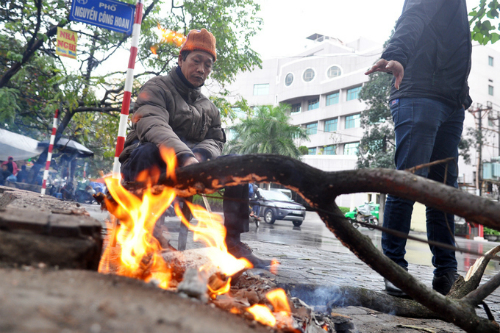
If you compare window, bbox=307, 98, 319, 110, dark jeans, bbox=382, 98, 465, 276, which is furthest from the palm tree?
dark jeans, bbox=382, 98, 465, 276

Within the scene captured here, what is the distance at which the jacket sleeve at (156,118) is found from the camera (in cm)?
234

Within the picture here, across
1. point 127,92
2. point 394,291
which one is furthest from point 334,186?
point 127,92

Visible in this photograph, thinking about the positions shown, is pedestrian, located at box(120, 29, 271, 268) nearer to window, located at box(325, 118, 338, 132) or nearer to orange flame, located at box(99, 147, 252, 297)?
orange flame, located at box(99, 147, 252, 297)

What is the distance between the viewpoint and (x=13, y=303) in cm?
82

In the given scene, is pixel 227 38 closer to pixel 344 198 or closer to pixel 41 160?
pixel 41 160

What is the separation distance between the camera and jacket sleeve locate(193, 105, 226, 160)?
10.3 feet

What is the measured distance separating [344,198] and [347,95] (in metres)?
12.8

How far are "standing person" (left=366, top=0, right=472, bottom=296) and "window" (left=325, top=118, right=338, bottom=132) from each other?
1786 inches

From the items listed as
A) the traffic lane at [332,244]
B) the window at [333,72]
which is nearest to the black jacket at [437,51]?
the traffic lane at [332,244]

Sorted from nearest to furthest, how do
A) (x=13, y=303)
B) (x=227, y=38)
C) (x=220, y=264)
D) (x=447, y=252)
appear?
(x=13, y=303) → (x=220, y=264) → (x=447, y=252) → (x=227, y=38)

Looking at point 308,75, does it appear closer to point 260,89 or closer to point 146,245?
point 260,89

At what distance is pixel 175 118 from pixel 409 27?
6.41 ft

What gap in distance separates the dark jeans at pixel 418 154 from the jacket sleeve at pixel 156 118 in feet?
5.32

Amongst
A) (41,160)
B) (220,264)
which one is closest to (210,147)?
(220,264)
